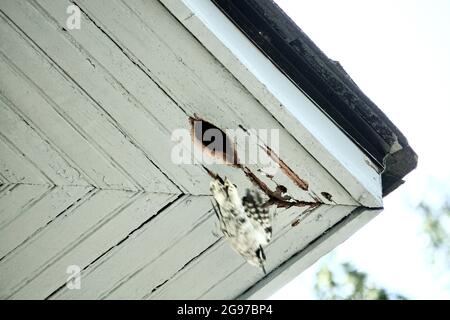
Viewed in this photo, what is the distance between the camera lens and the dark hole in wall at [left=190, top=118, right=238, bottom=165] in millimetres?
1601

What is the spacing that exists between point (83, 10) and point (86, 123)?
39cm

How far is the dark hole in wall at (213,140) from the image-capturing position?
1601 mm

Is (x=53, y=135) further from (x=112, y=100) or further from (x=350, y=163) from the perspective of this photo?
(x=350, y=163)

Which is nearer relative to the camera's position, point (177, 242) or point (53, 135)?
point (53, 135)

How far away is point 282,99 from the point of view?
1484 millimetres

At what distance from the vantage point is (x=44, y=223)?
1761 mm

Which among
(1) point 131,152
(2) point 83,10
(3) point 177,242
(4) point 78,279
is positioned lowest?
(3) point 177,242

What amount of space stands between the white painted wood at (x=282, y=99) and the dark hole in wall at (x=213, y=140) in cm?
21

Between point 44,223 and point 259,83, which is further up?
point 44,223

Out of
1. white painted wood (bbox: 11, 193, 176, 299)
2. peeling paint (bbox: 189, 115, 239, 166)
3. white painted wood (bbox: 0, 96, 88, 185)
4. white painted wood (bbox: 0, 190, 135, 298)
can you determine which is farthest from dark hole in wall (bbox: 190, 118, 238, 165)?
white painted wood (bbox: 0, 96, 88, 185)

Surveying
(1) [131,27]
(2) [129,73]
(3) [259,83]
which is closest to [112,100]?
(2) [129,73]

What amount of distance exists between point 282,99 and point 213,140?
1.00 ft
